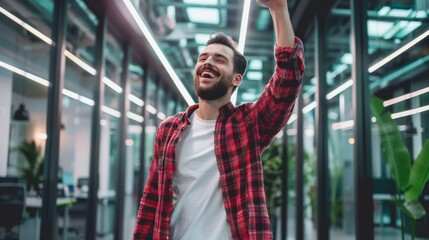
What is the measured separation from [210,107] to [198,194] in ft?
0.98

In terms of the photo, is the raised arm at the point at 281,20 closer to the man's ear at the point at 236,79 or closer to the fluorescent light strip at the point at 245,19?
the man's ear at the point at 236,79

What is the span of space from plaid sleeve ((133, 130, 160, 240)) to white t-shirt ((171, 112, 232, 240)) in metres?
0.10

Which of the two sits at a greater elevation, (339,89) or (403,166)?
(339,89)

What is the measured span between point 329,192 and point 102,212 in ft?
13.7

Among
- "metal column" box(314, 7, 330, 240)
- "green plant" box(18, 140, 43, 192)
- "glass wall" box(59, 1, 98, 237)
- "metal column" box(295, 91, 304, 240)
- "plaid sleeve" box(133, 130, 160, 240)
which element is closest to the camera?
"plaid sleeve" box(133, 130, 160, 240)

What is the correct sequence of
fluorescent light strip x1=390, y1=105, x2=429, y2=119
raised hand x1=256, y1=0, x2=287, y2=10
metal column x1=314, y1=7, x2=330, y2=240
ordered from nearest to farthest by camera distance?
raised hand x1=256, y1=0, x2=287, y2=10 < fluorescent light strip x1=390, y1=105, x2=429, y2=119 < metal column x1=314, y1=7, x2=330, y2=240

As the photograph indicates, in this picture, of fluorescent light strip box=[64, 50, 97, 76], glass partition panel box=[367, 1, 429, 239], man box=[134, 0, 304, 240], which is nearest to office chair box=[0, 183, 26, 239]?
fluorescent light strip box=[64, 50, 97, 76]

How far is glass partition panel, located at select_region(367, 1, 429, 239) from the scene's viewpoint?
222 cm

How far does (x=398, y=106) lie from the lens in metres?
2.44

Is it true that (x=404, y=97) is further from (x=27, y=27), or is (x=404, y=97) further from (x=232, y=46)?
(x=27, y=27)

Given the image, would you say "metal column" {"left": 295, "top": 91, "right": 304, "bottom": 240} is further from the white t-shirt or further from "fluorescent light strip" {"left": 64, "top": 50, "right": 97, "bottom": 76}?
the white t-shirt

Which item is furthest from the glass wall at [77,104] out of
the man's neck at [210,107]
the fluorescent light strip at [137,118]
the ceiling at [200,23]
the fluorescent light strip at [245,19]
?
the man's neck at [210,107]

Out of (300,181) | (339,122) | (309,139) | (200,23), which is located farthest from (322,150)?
(200,23)

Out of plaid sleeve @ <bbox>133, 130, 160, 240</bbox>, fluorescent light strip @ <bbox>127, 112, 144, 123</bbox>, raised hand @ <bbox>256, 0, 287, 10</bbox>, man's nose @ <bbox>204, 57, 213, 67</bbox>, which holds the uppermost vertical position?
fluorescent light strip @ <bbox>127, 112, 144, 123</bbox>
